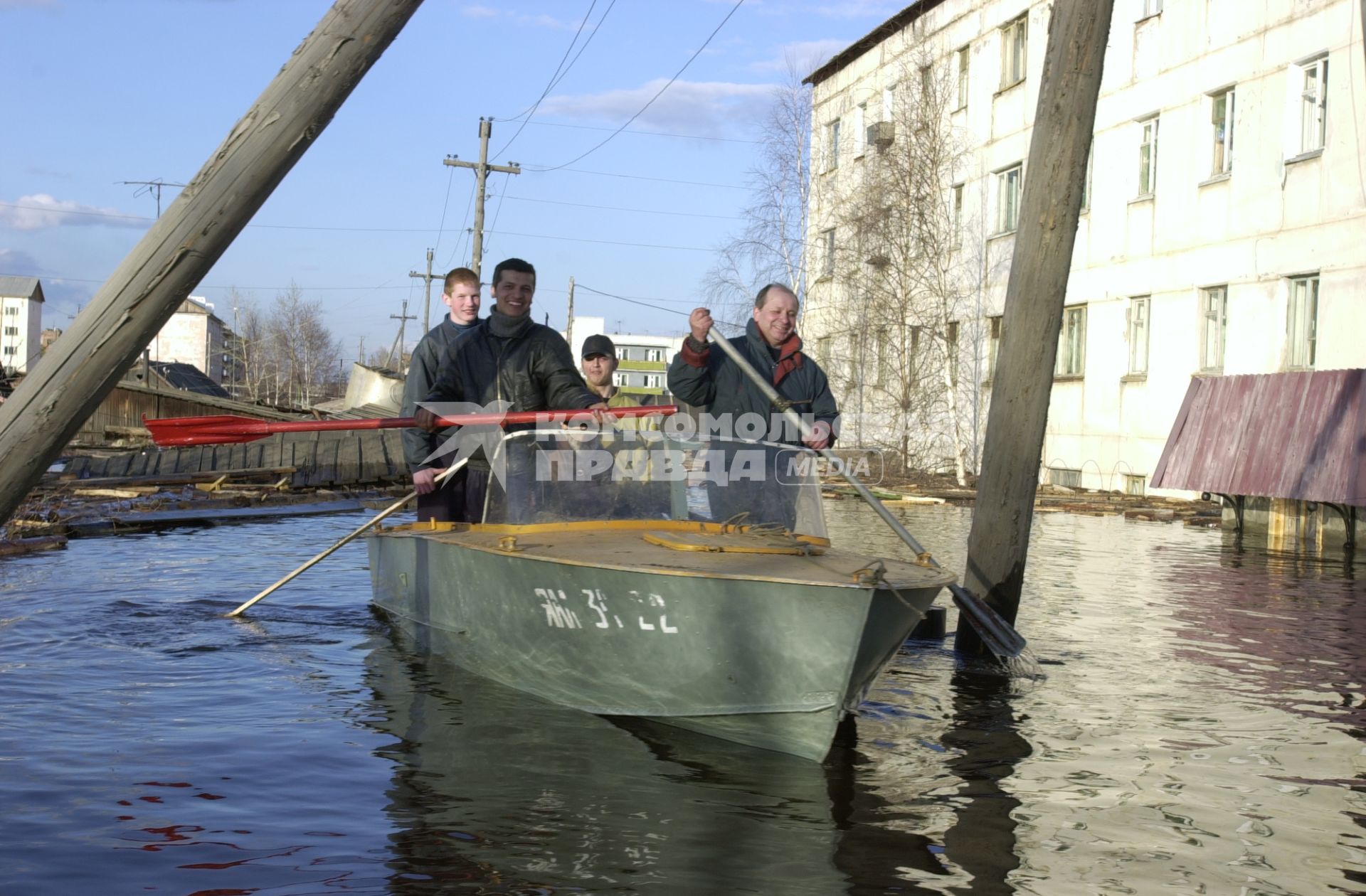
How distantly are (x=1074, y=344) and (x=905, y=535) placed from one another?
1923 cm

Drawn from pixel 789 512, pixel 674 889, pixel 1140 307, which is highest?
pixel 1140 307

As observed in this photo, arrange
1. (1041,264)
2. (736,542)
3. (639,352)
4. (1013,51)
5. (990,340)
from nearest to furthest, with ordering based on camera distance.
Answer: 1. (736,542)
2. (1041,264)
3. (1013,51)
4. (990,340)
5. (639,352)

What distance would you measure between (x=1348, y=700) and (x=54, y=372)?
6.44m

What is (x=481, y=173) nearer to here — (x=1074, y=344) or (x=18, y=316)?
(x=1074, y=344)

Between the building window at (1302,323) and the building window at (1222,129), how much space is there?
2569 millimetres

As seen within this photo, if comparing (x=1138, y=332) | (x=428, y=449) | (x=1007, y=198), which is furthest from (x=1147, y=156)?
(x=428, y=449)

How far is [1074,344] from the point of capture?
25328mm

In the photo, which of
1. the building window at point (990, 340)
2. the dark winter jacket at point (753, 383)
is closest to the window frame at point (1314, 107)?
the building window at point (990, 340)

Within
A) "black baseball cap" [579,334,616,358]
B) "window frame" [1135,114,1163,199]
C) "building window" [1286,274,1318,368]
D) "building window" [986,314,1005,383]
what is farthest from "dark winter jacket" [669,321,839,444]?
"building window" [986,314,1005,383]

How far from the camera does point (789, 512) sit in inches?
273

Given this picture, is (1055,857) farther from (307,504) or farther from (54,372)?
(307,504)

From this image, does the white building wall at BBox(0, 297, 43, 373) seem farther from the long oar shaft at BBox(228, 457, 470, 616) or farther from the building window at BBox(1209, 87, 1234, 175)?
the long oar shaft at BBox(228, 457, 470, 616)

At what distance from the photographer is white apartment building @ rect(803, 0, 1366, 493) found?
18312 millimetres

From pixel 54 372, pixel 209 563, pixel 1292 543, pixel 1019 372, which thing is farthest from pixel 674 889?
pixel 1292 543
